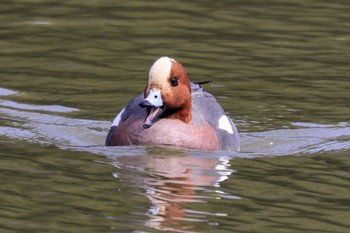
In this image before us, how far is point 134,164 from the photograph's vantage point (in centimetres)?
920

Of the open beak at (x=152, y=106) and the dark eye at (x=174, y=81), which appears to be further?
the dark eye at (x=174, y=81)

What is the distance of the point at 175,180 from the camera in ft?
28.3

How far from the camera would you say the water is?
298 inches

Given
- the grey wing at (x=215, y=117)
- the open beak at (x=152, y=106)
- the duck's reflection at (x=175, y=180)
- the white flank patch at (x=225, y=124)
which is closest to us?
the duck's reflection at (x=175, y=180)

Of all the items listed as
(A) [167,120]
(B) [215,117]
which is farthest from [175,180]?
(B) [215,117]

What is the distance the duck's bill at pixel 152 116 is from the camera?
9.49m

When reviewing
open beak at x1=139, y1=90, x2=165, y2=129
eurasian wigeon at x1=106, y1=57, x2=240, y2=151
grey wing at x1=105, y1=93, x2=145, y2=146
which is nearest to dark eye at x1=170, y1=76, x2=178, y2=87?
eurasian wigeon at x1=106, y1=57, x2=240, y2=151

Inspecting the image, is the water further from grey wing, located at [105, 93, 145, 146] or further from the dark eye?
the dark eye

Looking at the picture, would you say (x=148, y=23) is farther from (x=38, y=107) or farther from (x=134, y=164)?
Answer: (x=134, y=164)

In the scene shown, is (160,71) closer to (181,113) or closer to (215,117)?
(181,113)

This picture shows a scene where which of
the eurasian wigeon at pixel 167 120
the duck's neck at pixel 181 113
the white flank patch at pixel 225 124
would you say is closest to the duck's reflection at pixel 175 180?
the eurasian wigeon at pixel 167 120

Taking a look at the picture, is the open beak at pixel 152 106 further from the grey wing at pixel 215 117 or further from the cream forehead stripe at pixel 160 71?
the grey wing at pixel 215 117

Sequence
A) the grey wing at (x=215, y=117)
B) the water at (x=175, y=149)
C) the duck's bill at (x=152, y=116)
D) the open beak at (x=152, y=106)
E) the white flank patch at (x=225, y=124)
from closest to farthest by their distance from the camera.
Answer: the water at (x=175, y=149), the open beak at (x=152, y=106), the duck's bill at (x=152, y=116), the grey wing at (x=215, y=117), the white flank patch at (x=225, y=124)

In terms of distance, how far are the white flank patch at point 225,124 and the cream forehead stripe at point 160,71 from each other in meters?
0.95
